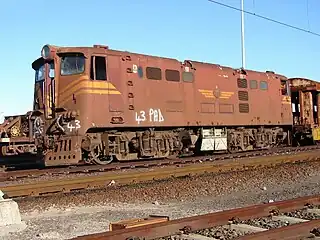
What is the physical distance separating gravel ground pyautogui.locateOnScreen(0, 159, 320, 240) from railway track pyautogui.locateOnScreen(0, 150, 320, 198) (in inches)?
18.1

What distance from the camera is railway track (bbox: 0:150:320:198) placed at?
393 inches

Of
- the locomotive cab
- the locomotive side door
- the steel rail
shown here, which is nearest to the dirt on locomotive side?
the locomotive side door

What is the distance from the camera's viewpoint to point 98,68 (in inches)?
597

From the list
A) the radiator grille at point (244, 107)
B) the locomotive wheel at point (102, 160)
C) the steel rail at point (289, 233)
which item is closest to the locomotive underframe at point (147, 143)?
the locomotive wheel at point (102, 160)

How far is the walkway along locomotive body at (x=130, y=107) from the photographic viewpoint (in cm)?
1458

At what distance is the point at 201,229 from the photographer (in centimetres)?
569

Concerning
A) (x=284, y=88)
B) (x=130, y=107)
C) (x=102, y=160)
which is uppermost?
(x=284, y=88)

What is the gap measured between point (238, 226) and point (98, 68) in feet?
33.6

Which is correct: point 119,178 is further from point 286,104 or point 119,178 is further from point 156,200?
point 286,104

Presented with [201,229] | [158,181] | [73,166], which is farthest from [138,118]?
[201,229]

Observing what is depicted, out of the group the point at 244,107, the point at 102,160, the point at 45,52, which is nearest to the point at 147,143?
the point at 102,160

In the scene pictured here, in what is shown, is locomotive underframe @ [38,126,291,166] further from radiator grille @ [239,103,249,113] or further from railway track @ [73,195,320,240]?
railway track @ [73,195,320,240]

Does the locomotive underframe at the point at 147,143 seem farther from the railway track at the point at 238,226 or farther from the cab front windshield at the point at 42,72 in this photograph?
the railway track at the point at 238,226

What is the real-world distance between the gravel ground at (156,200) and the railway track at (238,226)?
5.15 ft
